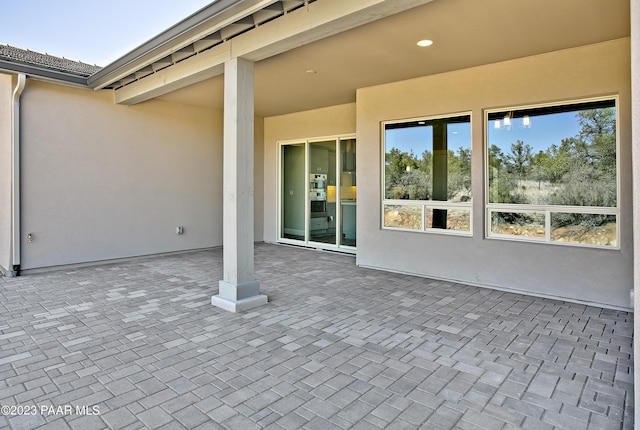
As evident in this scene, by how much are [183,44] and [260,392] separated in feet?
12.4

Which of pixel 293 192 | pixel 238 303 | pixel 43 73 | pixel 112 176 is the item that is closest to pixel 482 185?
pixel 238 303

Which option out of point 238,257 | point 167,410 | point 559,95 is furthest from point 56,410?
point 559,95

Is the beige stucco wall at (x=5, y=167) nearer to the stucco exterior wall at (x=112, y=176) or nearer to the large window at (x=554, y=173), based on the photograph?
the stucco exterior wall at (x=112, y=176)

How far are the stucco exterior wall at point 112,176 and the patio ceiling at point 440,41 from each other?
Answer: 164cm

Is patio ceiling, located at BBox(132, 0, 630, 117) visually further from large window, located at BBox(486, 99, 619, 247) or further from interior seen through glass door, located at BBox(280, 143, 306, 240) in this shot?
interior seen through glass door, located at BBox(280, 143, 306, 240)

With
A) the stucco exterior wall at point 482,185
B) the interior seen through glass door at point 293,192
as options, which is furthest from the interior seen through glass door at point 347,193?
the stucco exterior wall at point 482,185

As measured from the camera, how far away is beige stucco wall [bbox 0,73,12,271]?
18.8 feet

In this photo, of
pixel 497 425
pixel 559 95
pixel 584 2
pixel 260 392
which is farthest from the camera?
pixel 559 95

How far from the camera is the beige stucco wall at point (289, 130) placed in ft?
25.6

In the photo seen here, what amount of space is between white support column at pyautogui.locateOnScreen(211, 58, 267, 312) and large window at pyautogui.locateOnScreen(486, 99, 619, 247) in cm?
326

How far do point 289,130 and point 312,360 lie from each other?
665 cm

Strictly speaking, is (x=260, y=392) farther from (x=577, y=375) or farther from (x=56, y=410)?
(x=577, y=375)

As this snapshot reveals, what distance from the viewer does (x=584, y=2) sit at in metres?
3.45

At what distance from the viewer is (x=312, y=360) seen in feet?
9.84
